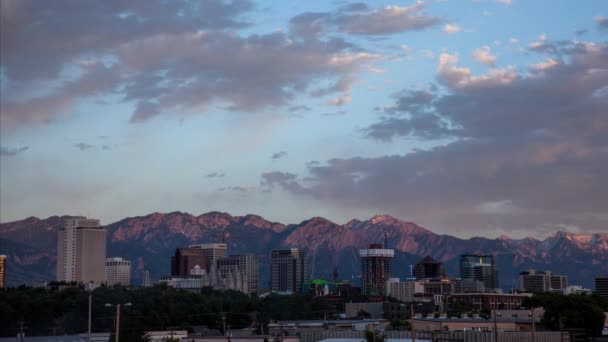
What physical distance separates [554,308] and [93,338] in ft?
250

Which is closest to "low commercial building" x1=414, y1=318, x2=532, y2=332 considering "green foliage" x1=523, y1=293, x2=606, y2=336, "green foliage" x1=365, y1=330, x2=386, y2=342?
"green foliage" x1=523, y1=293, x2=606, y2=336

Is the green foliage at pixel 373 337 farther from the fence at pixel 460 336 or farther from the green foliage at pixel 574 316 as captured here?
the green foliage at pixel 574 316

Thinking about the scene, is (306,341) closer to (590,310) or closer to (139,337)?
(139,337)

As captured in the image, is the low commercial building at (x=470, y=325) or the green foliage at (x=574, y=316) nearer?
the low commercial building at (x=470, y=325)

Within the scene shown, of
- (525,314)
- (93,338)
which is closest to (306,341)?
(93,338)

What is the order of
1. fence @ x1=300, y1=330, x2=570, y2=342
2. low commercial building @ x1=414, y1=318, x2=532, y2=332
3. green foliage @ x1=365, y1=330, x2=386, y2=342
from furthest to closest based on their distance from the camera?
low commercial building @ x1=414, y1=318, x2=532, y2=332
fence @ x1=300, y1=330, x2=570, y2=342
green foliage @ x1=365, y1=330, x2=386, y2=342

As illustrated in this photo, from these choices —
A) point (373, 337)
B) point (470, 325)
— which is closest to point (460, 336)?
point (373, 337)

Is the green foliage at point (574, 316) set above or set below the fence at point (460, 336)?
above

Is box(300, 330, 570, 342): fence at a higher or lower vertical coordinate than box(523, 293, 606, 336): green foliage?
lower

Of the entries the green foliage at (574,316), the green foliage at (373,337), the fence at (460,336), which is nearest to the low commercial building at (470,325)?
the green foliage at (574,316)

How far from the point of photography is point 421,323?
146 m

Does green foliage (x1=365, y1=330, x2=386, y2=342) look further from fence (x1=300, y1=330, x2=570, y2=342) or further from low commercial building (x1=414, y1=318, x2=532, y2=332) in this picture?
low commercial building (x1=414, y1=318, x2=532, y2=332)

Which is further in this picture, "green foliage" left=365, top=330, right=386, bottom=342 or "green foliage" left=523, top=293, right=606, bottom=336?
"green foliage" left=523, top=293, right=606, bottom=336

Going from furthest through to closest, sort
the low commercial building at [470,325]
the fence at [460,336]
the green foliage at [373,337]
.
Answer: the low commercial building at [470,325] → the fence at [460,336] → the green foliage at [373,337]
